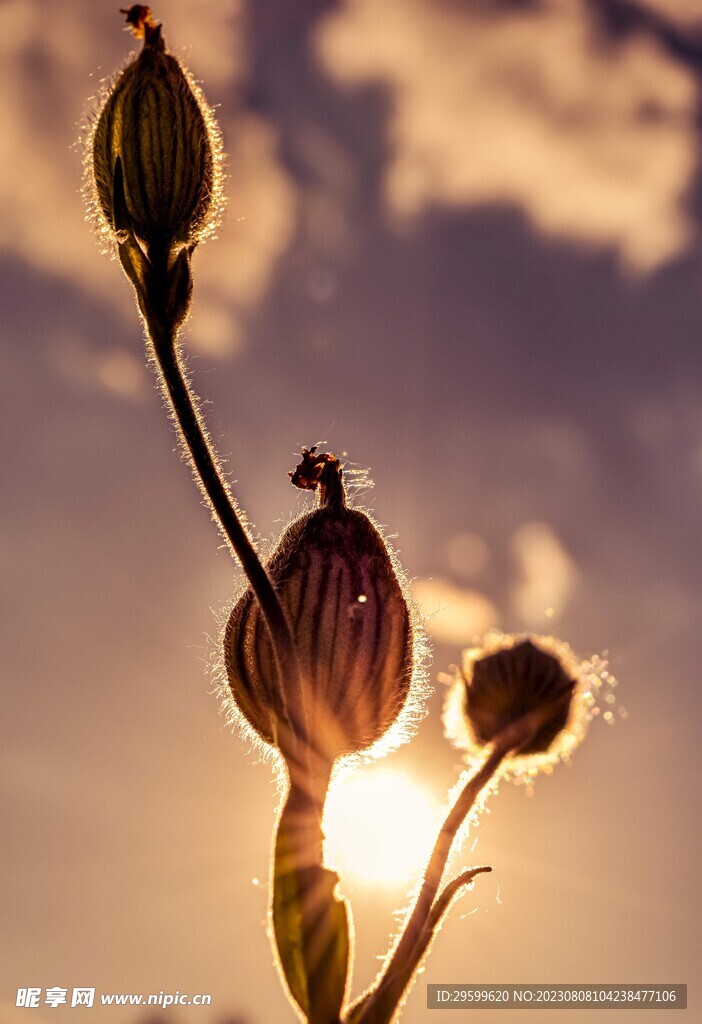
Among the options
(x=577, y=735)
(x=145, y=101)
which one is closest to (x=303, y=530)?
(x=577, y=735)

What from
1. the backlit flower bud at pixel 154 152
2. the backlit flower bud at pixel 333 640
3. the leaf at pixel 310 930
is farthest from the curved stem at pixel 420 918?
the backlit flower bud at pixel 154 152

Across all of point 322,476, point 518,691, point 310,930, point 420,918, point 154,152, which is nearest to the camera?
point 310,930

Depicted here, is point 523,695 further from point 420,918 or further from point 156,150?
point 156,150

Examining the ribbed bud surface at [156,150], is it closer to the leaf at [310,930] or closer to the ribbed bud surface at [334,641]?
the ribbed bud surface at [334,641]

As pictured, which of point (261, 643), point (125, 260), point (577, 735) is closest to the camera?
point (125, 260)

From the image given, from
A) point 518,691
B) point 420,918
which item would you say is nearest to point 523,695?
point 518,691

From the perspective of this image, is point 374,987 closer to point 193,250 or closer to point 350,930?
point 350,930
